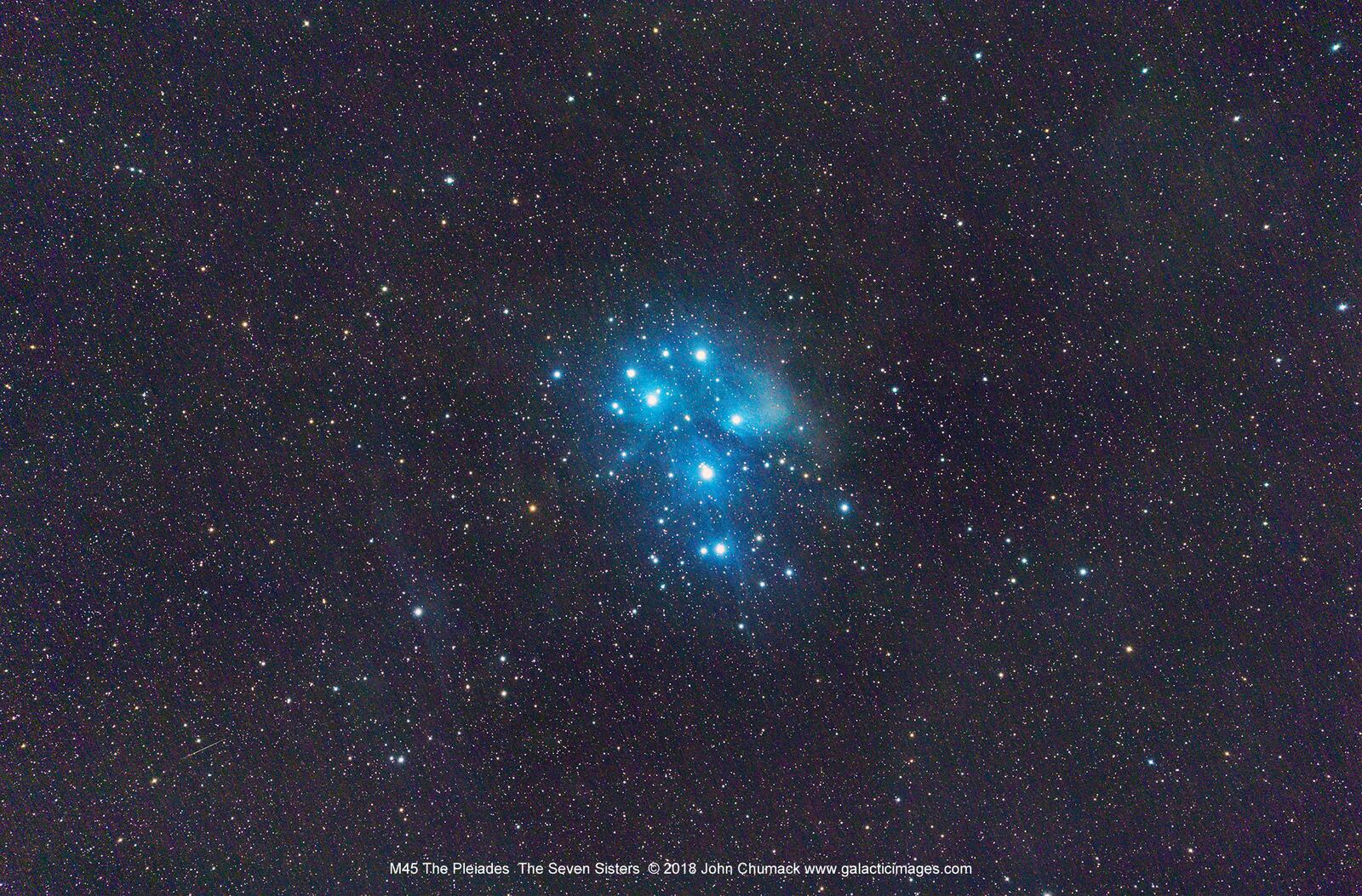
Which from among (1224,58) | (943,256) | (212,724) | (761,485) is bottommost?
(212,724)

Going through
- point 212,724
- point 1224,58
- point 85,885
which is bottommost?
point 85,885

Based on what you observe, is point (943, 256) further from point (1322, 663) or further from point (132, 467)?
point (132, 467)

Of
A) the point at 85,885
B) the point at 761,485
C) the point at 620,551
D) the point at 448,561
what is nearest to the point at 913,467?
the point at 761,485

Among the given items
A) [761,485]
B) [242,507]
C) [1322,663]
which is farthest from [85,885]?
[1322,663]

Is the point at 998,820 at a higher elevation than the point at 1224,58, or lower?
lower

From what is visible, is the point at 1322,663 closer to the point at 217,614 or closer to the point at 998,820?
the point at 998,820

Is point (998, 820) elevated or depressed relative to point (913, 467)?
depressed

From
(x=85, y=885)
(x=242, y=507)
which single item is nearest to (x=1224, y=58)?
(x=242, y=507)
